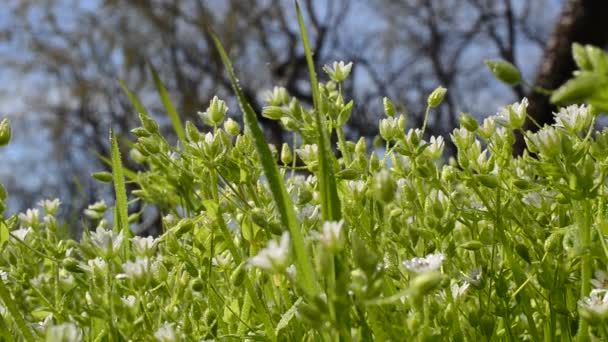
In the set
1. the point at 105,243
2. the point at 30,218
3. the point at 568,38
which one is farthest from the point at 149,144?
the point at 568,38

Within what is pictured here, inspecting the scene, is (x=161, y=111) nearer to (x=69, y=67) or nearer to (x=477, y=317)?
(x=69, y=67)

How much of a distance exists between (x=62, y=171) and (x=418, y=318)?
10.8 meters

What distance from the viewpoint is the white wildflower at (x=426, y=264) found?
0.46 m

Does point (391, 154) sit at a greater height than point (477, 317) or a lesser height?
greater

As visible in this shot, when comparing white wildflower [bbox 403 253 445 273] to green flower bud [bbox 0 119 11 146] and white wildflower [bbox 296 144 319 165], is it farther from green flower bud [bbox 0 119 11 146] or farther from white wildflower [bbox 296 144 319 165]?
green flower bud [bbox 0 119 11 146]

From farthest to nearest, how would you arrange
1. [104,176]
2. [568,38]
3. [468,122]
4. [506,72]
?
[568,38] < [104,176] < [468,122] < [506,72]

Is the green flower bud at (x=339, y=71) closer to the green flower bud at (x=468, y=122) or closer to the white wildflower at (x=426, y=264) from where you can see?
the green flower bud at (x=468, y=122)

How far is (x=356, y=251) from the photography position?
1.34 ft

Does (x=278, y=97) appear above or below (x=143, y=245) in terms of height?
above

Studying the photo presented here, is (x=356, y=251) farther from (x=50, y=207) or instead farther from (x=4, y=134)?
(x=50, y=207)

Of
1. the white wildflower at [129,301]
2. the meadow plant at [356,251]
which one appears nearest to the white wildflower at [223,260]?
the meadow plant at [356,251]

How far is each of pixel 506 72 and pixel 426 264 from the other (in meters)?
0.17

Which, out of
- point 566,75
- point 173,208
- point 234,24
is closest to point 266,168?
point 173,208

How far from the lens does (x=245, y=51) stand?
352 inches
